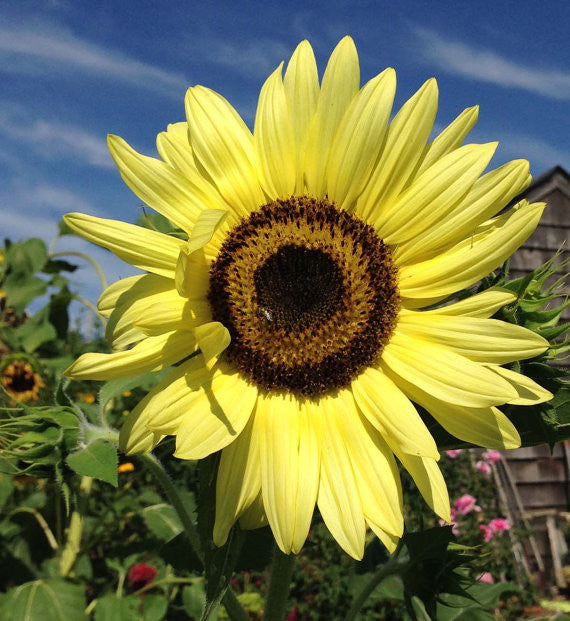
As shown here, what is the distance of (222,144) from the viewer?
1590 millimetres

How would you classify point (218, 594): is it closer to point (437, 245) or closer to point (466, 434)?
point (466, 434)

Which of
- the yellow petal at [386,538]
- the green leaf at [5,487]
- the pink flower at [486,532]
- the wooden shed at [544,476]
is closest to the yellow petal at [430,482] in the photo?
the yellow petal at [386,538]

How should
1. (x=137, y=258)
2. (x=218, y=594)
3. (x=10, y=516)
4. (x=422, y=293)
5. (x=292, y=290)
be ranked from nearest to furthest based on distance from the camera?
1. (x=218, y=594)
2. (x=137, y=258)
3. (x=422, y=293)
4. (x=292, y=290)
5. (x=10, y=516)

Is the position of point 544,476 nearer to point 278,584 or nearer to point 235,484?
point 278,584

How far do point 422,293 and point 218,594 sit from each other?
83cm

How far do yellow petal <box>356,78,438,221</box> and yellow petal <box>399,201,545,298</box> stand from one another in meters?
0.20

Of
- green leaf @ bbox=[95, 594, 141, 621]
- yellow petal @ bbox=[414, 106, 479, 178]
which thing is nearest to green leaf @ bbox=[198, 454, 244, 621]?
yellow petal @ bbox=[414, 106, 479, 178]

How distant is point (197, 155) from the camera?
158 cm

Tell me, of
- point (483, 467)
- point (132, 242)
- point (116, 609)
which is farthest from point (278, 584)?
point (483, 467)

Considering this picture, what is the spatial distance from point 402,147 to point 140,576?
3.55 metres

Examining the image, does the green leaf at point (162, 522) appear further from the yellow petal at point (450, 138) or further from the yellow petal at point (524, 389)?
the yellow petal at point (450, 138)

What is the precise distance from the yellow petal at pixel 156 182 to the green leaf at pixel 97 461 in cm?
59

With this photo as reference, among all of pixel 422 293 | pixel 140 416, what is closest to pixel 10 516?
pixel 140 416

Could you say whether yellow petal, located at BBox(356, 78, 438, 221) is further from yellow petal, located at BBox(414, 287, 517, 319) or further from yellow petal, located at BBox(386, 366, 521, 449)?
yellow petal, located at BBox(386, 366, 521, 449)
